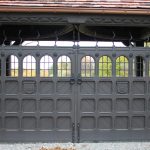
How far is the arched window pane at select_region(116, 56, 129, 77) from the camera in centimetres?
801

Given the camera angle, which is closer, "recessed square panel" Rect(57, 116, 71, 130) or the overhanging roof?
the overhanging roof

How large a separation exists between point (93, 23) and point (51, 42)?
1222 millimetres

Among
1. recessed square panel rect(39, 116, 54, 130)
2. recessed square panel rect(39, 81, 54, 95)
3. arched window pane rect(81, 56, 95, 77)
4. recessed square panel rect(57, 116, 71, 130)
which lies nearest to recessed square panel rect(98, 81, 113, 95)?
arched window pane rect(81, 56, 95, 77)

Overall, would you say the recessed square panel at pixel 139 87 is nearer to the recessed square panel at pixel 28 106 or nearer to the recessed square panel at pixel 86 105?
the recessed square panel at pixel 86 105

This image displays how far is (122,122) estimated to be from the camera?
26.3 ft

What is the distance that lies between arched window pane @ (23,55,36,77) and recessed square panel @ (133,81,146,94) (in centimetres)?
262

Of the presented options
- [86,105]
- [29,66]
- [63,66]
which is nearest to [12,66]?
[29,66]

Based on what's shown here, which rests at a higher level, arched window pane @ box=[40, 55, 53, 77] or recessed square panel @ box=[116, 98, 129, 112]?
arched window pane @ box=[40, 55, 53, 77]

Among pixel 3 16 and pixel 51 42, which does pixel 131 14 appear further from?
pixel 3 16

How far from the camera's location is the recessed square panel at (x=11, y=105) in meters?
7.87

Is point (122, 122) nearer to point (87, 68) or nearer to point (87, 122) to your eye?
point (87, 122)

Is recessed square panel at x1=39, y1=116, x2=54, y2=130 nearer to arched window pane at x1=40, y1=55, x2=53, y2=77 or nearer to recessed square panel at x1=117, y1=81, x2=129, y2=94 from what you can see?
arched window pane at x1=40, y1=55, x2=53, y2=77

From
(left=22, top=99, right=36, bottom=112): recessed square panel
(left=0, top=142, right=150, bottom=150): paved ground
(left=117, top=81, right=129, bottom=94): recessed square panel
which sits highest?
(left=117, top=81, right=129, bottom=94): recessed square panel

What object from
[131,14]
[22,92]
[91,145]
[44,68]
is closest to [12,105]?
[22,92]
